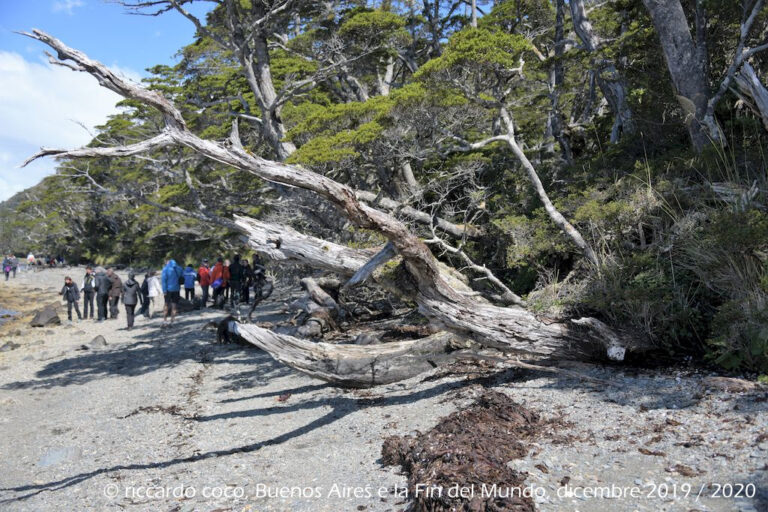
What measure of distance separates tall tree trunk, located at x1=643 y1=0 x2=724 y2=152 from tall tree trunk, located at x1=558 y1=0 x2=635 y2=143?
1.44 meters

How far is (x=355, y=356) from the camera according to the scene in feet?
22.4

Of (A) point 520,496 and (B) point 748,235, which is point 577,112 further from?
(A) point 520,496

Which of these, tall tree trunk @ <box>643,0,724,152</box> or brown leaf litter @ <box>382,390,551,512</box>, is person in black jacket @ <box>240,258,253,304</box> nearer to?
brown leaf litter @ <box>382,390,551,512</box>

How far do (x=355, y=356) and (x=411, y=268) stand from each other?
157 centimetres

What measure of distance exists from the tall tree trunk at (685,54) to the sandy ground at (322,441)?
4.62m

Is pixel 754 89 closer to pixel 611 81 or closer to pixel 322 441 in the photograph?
pixel 611 81

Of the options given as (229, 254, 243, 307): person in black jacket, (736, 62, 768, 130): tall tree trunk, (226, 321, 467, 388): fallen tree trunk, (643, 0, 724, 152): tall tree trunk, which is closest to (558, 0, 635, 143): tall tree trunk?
(643, 0, 724, 152): tall tree trunk

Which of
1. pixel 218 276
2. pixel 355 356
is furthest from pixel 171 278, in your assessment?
pixel 355 356

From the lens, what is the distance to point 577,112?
13695 millimetres

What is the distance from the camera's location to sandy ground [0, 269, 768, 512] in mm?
3961

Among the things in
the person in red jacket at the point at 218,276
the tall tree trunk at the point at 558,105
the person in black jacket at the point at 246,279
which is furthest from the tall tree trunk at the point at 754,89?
the person in red jacket at the point at 218,276

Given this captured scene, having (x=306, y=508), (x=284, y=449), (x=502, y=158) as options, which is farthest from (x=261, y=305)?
(x=306, y=508)

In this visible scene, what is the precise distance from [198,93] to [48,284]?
90.4 ft

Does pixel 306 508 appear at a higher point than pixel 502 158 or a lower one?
lower
